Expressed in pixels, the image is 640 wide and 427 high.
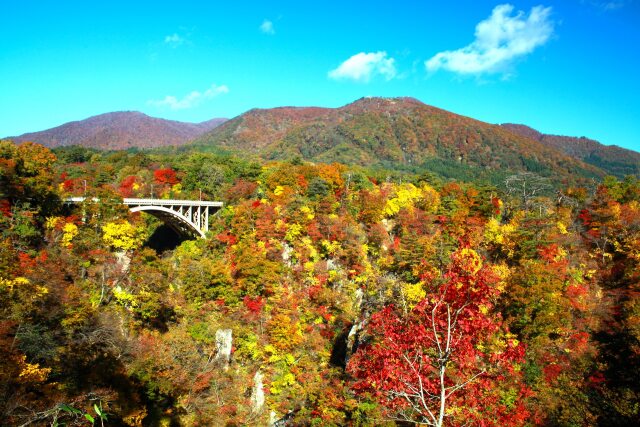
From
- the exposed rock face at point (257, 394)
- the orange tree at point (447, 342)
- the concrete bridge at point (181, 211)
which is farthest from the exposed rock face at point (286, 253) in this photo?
the orange tree at point (447, 342)

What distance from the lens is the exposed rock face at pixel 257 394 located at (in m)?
22.6

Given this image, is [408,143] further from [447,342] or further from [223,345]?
[447,342]

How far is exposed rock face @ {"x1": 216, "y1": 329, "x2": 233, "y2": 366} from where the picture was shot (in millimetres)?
24656

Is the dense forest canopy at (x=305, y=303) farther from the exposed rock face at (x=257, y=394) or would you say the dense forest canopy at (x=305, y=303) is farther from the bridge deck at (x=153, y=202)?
the bridge deck at (x=153, y=202)

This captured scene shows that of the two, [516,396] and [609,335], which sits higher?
[609,335]

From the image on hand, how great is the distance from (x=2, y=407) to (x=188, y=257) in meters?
22.1

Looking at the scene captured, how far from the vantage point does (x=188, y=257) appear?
34031 millimetres

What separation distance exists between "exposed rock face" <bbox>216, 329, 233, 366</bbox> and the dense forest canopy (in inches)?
3.8

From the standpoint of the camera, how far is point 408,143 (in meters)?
140

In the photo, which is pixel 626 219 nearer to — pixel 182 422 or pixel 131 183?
pixel 182 422

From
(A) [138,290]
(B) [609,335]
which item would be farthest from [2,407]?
(B) [609,335]

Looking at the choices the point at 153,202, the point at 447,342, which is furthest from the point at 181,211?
the point at 447,342

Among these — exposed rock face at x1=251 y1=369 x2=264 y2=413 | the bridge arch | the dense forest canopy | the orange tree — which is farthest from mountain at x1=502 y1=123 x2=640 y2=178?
the orange tree

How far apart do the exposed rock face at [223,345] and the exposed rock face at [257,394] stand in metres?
2.41
